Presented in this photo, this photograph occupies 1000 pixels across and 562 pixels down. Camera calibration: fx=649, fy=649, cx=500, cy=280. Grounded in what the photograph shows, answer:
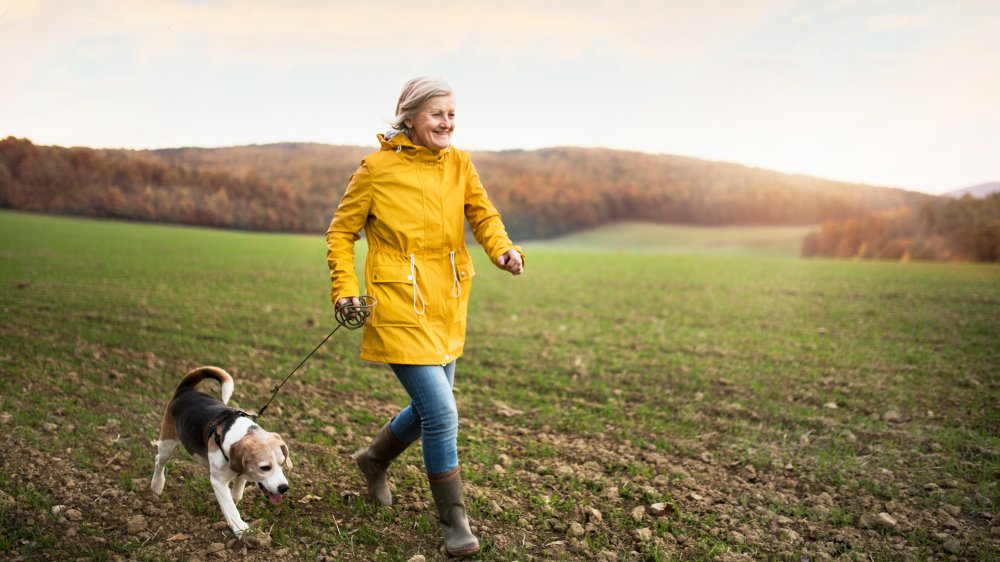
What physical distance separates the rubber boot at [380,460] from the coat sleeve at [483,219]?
1277mm

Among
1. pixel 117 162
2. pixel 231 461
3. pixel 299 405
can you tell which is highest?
pixel 117 162

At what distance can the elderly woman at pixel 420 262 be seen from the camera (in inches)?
133

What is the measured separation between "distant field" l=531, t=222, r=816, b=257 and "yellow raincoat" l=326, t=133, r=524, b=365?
1359 inches

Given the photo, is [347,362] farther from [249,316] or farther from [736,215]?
[736,215]

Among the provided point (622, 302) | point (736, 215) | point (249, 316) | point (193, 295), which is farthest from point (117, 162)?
point (736, 215)

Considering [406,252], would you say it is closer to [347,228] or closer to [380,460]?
[347,228]

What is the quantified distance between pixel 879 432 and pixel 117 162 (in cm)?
3322

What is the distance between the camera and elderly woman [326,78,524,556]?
3375 millimetres

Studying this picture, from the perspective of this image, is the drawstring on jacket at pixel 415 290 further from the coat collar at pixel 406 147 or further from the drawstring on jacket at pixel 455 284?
the coat collar at pixel 406 147

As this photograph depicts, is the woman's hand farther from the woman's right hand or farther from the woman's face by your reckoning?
the woman's right hand

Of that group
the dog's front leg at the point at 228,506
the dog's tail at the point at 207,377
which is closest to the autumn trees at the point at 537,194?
the dog's tail at the point at 207,377

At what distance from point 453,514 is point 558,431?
2.21m

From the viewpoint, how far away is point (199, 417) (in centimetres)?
368

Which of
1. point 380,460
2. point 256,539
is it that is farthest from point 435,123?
point 256,539
